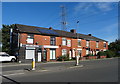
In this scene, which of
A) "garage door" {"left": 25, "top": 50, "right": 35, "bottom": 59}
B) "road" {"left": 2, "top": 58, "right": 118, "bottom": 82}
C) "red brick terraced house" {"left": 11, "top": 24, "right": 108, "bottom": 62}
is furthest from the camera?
"garage door" {"left": 25, "top": 50, "right": 35, "bottom": 59}

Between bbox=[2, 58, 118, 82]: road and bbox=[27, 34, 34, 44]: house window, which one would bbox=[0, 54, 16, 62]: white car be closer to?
bbox=[27, 34, 34, 44]: house window

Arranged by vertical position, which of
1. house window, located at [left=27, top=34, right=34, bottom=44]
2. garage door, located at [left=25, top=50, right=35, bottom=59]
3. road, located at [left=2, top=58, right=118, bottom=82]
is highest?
house window, located at [left=27, top=34, right=34, bottom=44]

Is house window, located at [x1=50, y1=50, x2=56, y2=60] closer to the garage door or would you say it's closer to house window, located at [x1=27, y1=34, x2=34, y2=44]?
the garage door

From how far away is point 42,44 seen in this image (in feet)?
102

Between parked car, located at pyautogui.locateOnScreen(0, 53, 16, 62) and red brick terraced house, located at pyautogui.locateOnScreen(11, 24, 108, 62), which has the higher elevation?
red brick terraced house, located at pyautogui.locateOnScreen(11, 24, 108, 62)

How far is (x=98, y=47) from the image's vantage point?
1785 inches

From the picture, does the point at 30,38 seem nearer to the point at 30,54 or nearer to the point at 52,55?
the point at 30,54

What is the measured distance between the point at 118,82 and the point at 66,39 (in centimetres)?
2715

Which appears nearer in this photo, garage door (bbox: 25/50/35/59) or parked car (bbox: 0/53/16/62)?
parked car (bbox: 0/53/16/62)

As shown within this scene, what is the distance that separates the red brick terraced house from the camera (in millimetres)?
28719

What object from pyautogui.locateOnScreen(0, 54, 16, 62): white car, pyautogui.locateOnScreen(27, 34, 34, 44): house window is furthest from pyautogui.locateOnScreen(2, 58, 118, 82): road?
pyautogui.locateOnScreen(27, 34, 34, 44): house window

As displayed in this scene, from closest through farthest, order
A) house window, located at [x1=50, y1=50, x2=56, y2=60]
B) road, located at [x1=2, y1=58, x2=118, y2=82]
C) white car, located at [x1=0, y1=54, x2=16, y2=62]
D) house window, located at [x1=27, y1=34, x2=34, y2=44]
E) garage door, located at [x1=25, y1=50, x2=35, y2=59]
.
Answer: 1. road, located at [x1=2, y1=58, x2=118, y2=82]
2. white car, located at [x1=0, y1=54, x2=16, y2=62]
3. garage door, located at [x1=25, y1=50, x2=35, y2=59]
4. house window, located at [x1=27, y1=34, x2=34, y2=44]
5. house window, located at [x1=50, y1=50, x2=56, y2=60]

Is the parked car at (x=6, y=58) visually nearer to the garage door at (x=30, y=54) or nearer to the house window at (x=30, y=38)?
the garage door at (x=30, y=54)

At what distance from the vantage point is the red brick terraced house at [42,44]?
2872 centimetres
